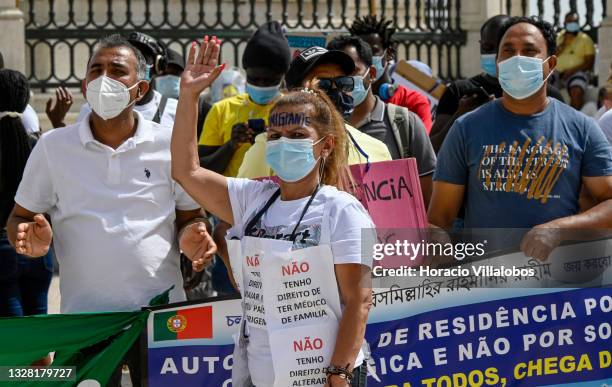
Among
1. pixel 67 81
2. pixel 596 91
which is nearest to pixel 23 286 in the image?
pixel 67 81

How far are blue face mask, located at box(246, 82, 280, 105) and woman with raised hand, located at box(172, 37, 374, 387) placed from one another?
123 inches

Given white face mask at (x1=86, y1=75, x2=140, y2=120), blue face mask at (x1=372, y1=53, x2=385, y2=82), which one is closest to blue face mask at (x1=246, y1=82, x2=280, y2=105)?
blue face mask at (x1=372, y1=53, x2=385, y2=82)

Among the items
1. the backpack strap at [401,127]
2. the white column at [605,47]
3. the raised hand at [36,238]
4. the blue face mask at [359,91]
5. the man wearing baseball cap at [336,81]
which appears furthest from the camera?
the white column at [605,47]

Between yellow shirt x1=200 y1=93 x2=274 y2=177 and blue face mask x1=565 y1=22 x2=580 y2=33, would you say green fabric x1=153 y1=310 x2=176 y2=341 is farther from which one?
blue face mask x1=565 y1=22 x2=580 y2=33

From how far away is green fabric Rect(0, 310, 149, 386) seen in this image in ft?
17.8

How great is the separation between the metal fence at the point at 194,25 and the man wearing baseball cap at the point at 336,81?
995 cm

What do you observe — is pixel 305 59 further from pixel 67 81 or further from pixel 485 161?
pixel 67 81

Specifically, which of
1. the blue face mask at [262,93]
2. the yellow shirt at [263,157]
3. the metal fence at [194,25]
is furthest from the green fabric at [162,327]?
the metal fence at [194,25]

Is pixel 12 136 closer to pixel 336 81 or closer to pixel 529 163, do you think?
pixel 336 81

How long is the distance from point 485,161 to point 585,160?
448 mm

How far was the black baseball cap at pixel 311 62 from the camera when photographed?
19.9ft

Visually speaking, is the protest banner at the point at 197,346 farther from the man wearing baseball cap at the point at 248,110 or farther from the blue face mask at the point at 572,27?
the blue face mask at the point at 572,27

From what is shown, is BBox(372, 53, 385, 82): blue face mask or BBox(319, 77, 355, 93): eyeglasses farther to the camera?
BBox(372, 53, 385, 82): blue face mask

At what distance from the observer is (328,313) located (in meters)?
4.40
